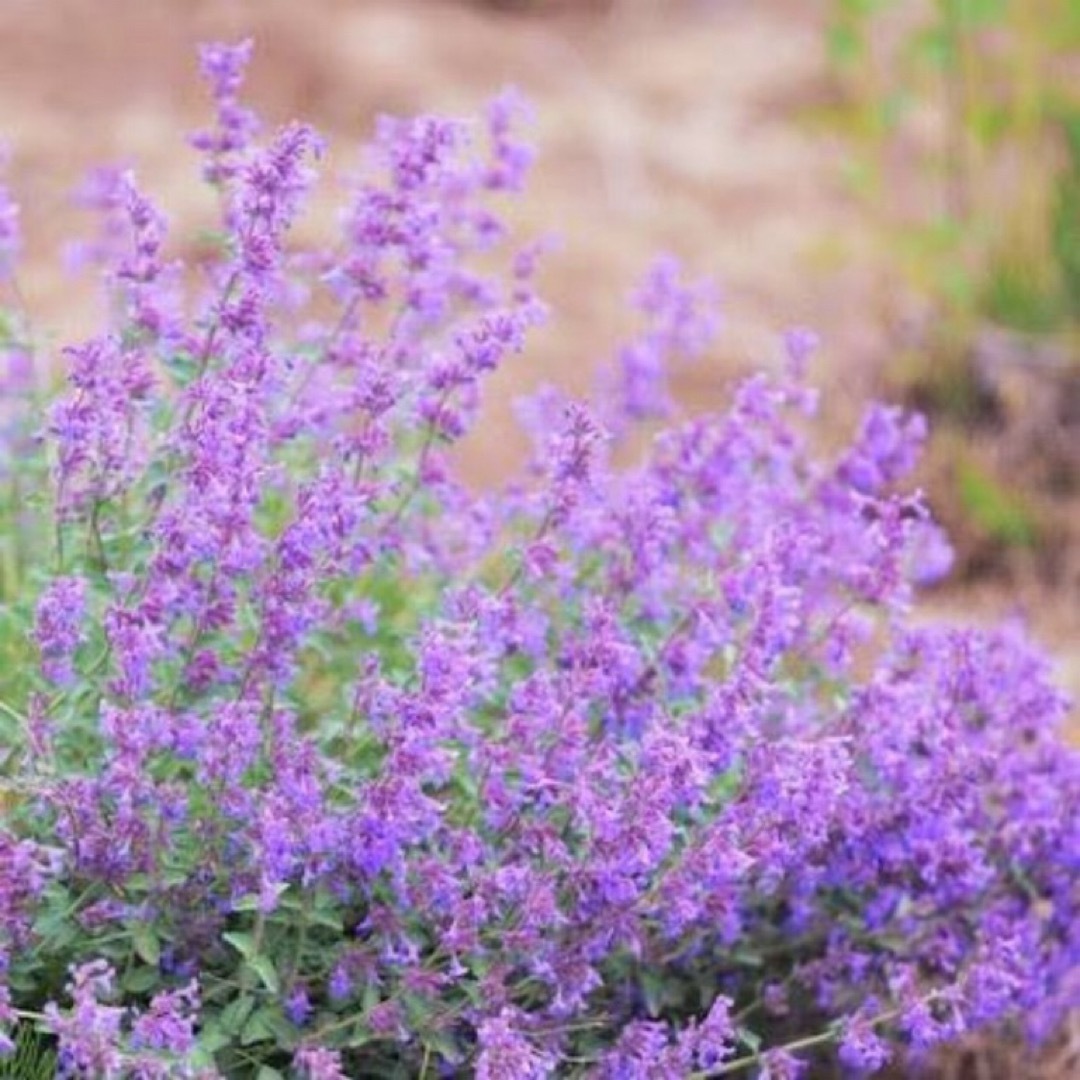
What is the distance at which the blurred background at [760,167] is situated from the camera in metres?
5.22

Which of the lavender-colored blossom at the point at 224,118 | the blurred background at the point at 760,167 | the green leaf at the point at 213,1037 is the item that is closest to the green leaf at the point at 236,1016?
the green leaf at the point at 213,1037

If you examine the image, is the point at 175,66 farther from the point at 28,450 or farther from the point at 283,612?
the point at 283,612

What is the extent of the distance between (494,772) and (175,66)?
16.4ft

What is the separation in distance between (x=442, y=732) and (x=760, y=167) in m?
4.92

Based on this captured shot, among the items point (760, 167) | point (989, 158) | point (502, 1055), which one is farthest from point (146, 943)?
point (760, 167)

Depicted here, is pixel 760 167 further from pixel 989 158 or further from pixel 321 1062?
pixel 321 1062

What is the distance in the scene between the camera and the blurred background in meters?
5.22

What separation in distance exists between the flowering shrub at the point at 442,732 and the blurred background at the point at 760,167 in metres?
1.00

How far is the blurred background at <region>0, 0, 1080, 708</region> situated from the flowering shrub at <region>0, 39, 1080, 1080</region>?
1.00 m

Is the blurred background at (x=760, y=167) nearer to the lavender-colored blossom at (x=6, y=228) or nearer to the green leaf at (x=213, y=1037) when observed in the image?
the lavender-colored blossom at (x=6, y=228)

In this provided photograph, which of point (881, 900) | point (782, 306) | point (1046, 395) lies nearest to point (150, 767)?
point (881, 900)

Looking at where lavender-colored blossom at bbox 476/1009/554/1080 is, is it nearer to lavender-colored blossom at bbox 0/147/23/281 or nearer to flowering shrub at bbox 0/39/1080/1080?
flowering shrub at bbox 0/39/1080/1080

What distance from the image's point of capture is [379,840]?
2414 millimetres

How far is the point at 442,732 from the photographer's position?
242 centimetres
